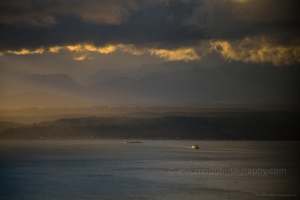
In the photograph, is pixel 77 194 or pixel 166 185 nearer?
pixel 77 194

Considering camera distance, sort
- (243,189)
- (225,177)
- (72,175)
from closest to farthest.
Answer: (243,189), (225,177), (72,175)

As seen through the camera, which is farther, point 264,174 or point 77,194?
point 264,174

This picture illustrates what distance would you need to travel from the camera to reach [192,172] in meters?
146

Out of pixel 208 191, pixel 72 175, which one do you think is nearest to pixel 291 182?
pixel 208 191

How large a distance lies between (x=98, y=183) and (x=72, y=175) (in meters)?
24.5

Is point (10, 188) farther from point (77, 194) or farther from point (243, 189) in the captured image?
point (243, 189)

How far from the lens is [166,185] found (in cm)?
11438

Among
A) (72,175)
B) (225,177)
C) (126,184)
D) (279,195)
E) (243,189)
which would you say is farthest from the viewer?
(72,175)

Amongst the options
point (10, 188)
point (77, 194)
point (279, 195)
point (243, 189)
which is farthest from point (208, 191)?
point (10, 188)

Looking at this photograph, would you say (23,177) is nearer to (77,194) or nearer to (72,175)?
(72,175)

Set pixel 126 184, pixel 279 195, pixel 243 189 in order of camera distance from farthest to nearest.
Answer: pixel 126 184
pixel 243 189
pixel 279 195

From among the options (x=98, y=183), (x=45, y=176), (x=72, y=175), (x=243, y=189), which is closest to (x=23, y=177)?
(x=45, y=176)

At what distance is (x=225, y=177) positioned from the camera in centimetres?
13062

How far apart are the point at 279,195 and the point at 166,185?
99.2 ft
